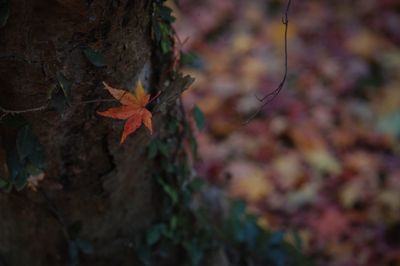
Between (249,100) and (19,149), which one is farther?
(249,100)

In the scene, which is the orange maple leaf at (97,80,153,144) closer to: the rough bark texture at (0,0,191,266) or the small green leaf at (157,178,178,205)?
the rough bark texture at (0,0,191,266)

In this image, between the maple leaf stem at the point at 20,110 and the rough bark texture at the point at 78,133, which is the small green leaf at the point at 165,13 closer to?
the rough bark texture at the point at 78,133

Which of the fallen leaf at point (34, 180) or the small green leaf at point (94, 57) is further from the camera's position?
the fallen leaf at point (34, 180)

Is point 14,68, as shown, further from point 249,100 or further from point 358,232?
point 249,100

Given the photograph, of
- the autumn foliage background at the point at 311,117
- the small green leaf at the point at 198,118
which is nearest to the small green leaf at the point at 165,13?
the small green leaf at the point at 198,118

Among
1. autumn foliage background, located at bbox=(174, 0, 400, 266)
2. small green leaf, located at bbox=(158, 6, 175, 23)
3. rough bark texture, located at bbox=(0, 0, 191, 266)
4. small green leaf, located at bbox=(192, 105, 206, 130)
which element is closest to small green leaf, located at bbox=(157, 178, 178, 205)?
rough bark texture, located at bbox=(0, 0, 191, 266)

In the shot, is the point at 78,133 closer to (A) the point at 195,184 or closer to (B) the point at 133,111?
(B) the point at 133,111

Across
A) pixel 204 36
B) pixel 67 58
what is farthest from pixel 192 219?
pixel 204 36
